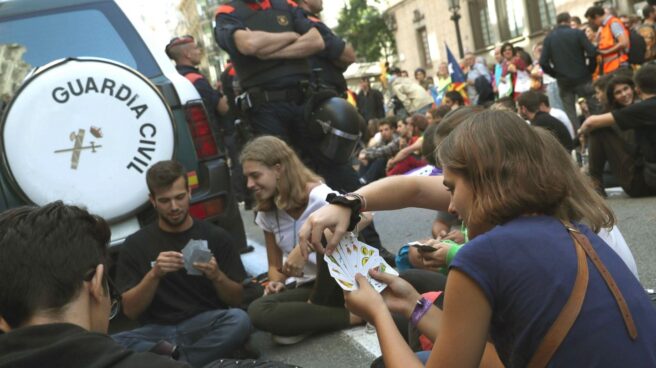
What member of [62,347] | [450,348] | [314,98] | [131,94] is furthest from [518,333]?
[314,98]

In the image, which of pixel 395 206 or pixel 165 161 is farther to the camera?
pixel 165 161

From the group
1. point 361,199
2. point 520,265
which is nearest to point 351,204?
point 361,199

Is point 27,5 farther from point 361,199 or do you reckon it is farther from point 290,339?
point 361,199

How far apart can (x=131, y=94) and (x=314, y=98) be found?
1.43 meters

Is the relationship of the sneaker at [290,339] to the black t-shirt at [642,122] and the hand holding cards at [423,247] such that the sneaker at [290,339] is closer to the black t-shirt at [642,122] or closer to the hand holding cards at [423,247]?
the hand holding cards at [423,247]

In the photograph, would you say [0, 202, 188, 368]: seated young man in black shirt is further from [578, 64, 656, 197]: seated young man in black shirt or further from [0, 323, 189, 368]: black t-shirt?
[578, 64, 656, 197]: seated young man in black shirt

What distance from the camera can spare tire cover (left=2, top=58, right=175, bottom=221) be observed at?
5.06 meters

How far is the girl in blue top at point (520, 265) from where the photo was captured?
2123 mm

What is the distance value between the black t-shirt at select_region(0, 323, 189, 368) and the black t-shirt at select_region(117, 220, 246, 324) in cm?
274

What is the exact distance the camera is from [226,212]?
569 centimetres

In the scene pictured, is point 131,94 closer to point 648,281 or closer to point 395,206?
point 395,206

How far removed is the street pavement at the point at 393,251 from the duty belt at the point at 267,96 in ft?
4.31

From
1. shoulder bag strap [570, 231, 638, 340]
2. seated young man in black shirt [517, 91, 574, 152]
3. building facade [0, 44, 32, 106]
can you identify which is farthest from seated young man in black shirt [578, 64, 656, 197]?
shoulder bag strap [570, 231, 638, 340]

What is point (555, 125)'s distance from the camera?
815cm
